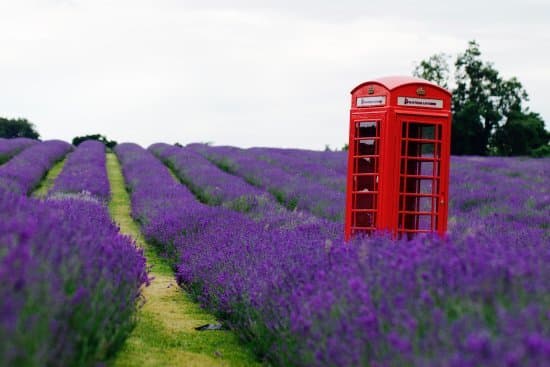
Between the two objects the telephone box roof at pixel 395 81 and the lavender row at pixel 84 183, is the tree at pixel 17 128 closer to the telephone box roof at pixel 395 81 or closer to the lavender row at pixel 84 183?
the lavender row at pixel 84 183

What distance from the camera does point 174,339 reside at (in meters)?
5.65

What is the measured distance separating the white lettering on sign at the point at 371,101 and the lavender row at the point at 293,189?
368 centimetres

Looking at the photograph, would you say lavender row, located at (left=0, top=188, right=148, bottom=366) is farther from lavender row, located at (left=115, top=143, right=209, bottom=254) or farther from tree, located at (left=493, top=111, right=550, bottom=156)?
tree, located at (left=493, top=111, right=550, bottom=156)

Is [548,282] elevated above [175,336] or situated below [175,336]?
above

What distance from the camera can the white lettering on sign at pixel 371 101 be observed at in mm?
6535

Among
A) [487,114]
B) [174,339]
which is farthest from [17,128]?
[174,339]

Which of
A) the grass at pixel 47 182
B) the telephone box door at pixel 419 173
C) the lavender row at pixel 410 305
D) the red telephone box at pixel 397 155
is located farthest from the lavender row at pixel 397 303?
the grass at pixel 47 182

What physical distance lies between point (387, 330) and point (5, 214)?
200 cm

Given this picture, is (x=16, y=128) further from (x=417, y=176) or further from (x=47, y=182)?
(x=417, y=176)

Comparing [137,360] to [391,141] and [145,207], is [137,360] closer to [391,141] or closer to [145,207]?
[391,141]

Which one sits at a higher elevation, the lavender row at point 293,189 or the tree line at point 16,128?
the tree line at point 16,128

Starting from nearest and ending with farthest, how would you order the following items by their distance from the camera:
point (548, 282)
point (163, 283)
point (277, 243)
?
point (548, 282) → point (277, 243) → point (163, 283)

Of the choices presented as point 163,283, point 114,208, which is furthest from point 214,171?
point 163,283

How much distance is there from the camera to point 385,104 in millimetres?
6477
